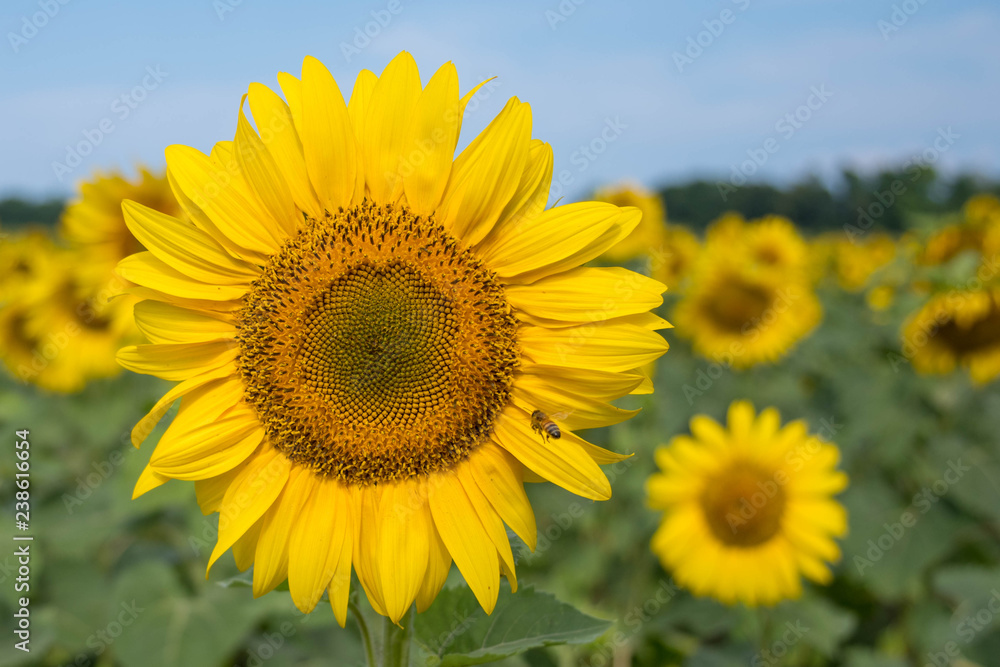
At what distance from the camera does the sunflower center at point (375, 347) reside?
68.4 inches

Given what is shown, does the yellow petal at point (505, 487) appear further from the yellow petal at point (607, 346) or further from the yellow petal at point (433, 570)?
the yellow petal at point (607, 346)

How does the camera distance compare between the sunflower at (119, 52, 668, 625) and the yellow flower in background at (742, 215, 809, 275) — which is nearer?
the sunflower at (119, 52, 668, 625)

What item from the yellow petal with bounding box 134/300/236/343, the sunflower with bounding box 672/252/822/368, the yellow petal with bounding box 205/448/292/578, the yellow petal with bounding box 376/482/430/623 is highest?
the yellow petal with bounding box 134/300/236/343

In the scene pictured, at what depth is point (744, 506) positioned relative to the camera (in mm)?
4391

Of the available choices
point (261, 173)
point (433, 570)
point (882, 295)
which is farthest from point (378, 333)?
point (882, 295)

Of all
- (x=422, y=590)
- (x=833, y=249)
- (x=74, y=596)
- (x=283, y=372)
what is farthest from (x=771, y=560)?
(x=833, y=249)

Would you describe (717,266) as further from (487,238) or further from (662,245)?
(487,238)

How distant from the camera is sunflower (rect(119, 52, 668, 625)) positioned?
1.64 m

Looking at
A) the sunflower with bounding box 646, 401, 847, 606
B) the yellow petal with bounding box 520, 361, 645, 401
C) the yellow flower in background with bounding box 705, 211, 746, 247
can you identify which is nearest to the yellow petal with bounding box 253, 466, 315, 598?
the yellow petal with bounding box 520, 361, 645, 401

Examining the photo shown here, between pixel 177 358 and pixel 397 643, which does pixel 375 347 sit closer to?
pixel 177 358

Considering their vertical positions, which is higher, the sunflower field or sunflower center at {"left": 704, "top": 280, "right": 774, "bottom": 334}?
the sunflower field

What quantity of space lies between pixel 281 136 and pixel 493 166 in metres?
0.48

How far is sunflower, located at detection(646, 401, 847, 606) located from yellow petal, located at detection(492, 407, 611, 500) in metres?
2.87

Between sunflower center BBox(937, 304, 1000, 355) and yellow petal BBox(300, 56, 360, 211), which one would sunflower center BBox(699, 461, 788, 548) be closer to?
sunflower center BBox(937, 304, 1000, 355)
